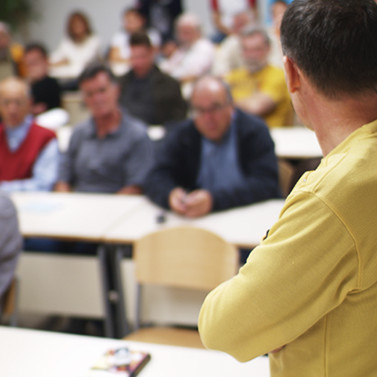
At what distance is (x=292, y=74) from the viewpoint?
87cm

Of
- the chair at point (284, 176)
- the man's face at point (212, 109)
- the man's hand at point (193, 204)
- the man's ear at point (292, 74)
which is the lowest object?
the chair at point (284, 176)

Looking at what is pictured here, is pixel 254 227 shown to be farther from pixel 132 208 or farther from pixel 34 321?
pixel 34 321

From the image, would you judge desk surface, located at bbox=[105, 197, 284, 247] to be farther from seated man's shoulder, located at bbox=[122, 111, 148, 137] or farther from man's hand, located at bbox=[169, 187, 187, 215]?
seated man's shoulder, located at bbox=[122, 111, 148, 137]

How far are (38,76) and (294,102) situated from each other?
4.96 metres

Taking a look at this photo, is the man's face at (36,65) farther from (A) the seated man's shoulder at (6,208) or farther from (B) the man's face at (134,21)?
(A) the seated man's shoulder at (6,208)

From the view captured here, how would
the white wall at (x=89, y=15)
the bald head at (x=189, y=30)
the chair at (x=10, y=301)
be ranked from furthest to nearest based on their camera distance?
the white wall at (x=89, y=15) → the bald head at (x=189, y=30) → the chair at (x=10, y=301)

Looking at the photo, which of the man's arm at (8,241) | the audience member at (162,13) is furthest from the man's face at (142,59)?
the audience member at (162,13)

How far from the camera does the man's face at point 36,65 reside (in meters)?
5.47

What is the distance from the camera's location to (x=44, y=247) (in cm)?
285

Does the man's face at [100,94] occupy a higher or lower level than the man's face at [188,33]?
lower

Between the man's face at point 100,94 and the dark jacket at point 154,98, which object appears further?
the dark jacket at point 154,98

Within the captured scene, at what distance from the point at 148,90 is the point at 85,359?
3.31 meters

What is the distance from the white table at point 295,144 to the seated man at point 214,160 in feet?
1.35

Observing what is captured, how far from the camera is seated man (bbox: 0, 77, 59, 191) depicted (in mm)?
3213
